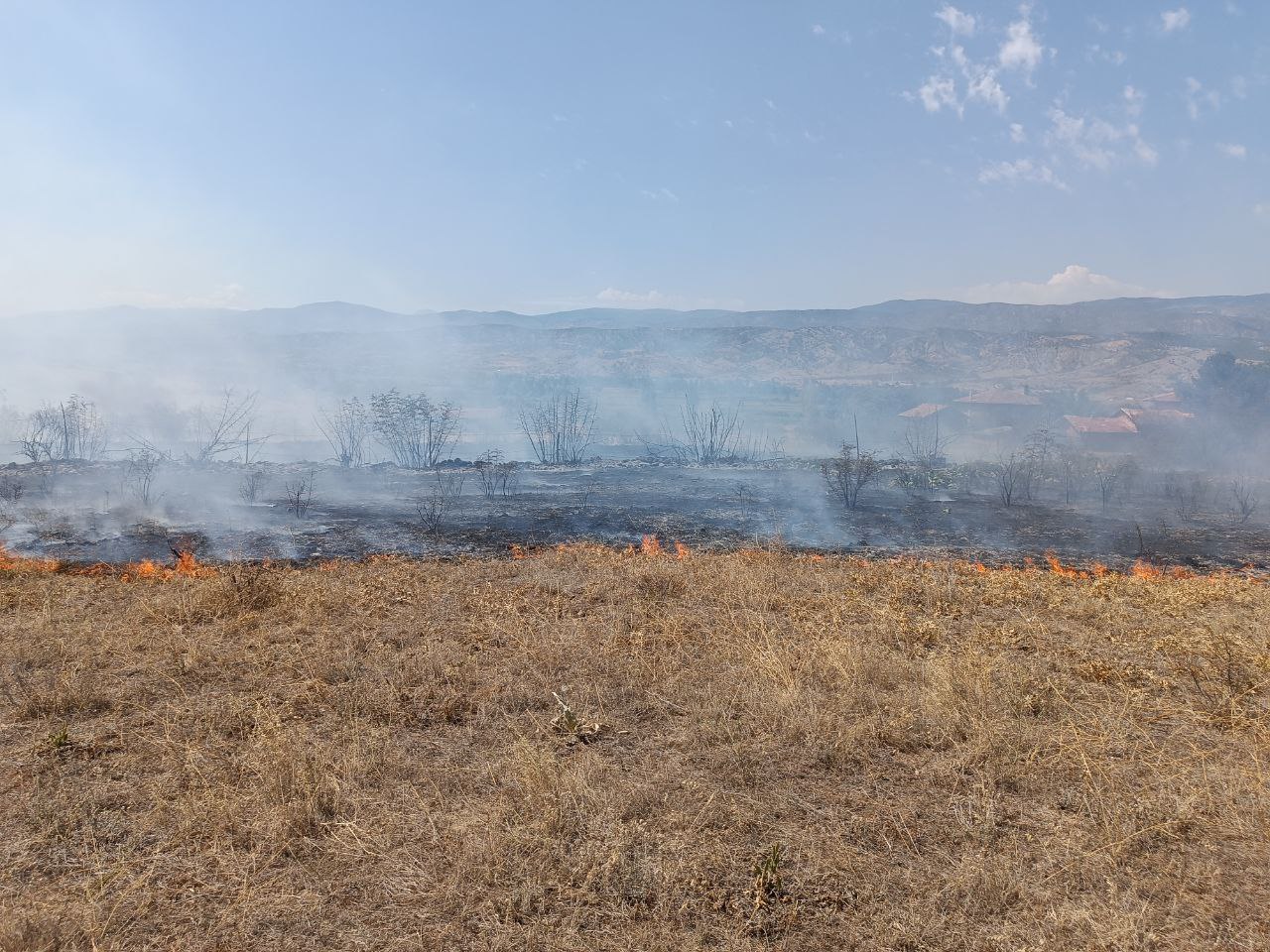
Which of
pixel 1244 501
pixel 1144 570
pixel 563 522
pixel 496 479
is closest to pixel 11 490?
pixel 496 479

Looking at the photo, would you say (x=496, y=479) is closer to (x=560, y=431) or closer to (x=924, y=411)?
(x=560, y=431)

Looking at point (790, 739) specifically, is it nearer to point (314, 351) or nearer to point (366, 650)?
point (366, 650)

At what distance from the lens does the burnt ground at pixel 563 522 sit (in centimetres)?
1548

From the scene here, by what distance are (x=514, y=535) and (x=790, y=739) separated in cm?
1327

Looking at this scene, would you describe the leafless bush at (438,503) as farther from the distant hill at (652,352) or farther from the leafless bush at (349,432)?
the distant hill at (652,352)

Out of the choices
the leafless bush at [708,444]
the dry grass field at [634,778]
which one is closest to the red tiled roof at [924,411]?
the leafless bush at [708,444]

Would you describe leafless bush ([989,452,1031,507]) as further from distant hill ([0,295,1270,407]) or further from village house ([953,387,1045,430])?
distant hill ([0,295,1270,407])

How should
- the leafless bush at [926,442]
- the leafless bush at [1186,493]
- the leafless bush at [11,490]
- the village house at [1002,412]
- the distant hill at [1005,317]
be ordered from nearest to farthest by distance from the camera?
the leafless bush at [11,490] → the leafless bush at [1186,493] → the leafless bush at [926,442] → the village house at [1002,412] → the distant hill at [1005,317]

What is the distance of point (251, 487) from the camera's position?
22500 mm

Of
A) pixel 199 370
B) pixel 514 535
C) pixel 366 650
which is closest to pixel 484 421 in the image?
pixel 199 370

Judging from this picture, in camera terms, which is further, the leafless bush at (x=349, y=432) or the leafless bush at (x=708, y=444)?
the leafless bush at (x=708, y=444)

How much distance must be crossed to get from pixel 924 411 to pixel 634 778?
5987 centimetres

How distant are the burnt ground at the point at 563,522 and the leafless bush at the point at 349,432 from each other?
34.3 feet

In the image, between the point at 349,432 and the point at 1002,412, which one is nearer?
the point at 349,432
